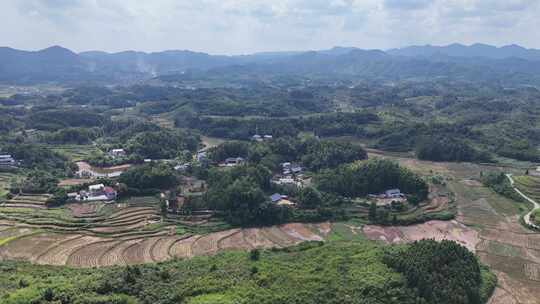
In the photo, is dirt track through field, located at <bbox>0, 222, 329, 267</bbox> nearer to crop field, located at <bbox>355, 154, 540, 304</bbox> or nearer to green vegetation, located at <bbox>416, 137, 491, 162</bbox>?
crop field, located at <bbox>355, 154, 540, 304</bbox>

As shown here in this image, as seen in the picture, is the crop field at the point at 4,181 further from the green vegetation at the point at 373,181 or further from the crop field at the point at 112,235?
the green vegetation at the point at 373,181

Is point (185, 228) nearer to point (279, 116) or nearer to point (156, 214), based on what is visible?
point (156, 214)

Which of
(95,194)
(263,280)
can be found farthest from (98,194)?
(263,280)

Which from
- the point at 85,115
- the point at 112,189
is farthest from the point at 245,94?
the point at 112,189

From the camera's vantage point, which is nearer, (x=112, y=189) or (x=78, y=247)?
(x=78, y=247)

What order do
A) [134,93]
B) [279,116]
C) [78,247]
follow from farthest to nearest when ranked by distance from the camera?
[134,93] → [279,116] → [78,247]

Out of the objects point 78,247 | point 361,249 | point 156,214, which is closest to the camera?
point 361,249

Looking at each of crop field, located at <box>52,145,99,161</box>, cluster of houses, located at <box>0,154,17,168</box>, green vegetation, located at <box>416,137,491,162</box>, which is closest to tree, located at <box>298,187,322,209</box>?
green vegetation, located at <box>416,137,491,162</box>
